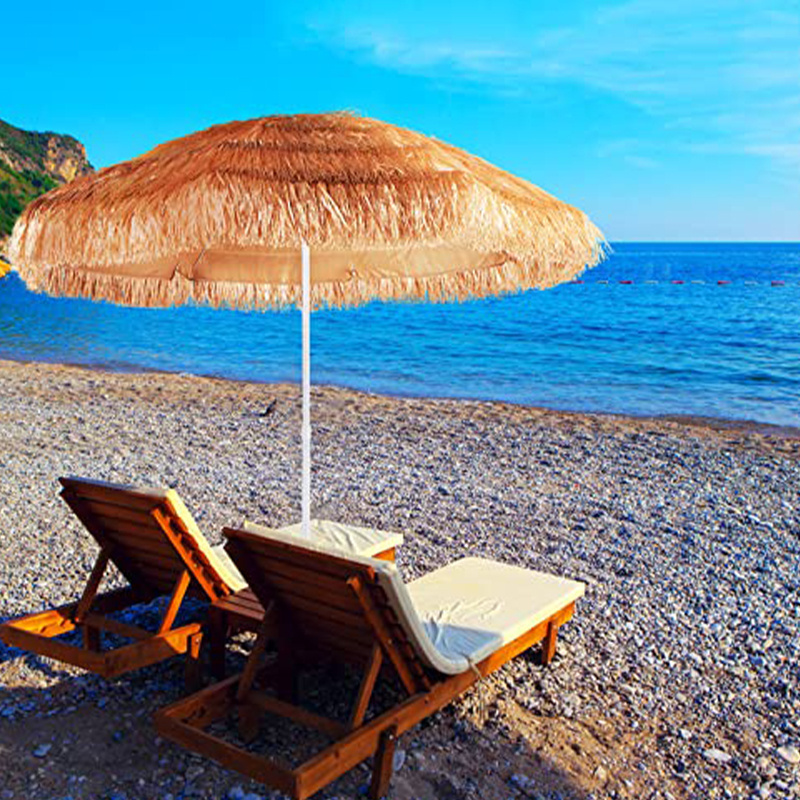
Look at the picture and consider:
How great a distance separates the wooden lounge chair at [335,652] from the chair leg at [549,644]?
10.7 inches

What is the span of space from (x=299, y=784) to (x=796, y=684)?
2672 millimetres

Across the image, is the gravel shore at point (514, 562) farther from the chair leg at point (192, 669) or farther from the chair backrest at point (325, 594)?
the chair backrest at point (325, 594)

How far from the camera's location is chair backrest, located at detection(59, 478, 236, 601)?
11.7 ft

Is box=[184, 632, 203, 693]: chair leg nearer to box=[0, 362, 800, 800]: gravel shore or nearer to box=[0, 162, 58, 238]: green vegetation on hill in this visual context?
box=[0, 362, 800, 800]: gravel shore

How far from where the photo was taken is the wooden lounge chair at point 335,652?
2.84 m

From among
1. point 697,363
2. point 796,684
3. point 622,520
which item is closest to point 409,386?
point 697,363

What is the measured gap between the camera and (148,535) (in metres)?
3.74

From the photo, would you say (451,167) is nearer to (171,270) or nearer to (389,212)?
(389,212)

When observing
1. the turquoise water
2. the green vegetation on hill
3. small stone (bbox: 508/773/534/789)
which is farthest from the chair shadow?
the green vegetation on hill

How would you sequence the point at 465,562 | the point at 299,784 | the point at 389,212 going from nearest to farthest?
the point at 299,784, the point at 389,212, the point at 465,562

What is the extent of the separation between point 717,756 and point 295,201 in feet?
9.58

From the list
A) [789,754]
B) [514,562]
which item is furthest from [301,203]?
[514,562]

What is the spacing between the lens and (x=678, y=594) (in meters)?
5.13

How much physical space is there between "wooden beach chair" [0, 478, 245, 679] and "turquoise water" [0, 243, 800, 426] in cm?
1193
